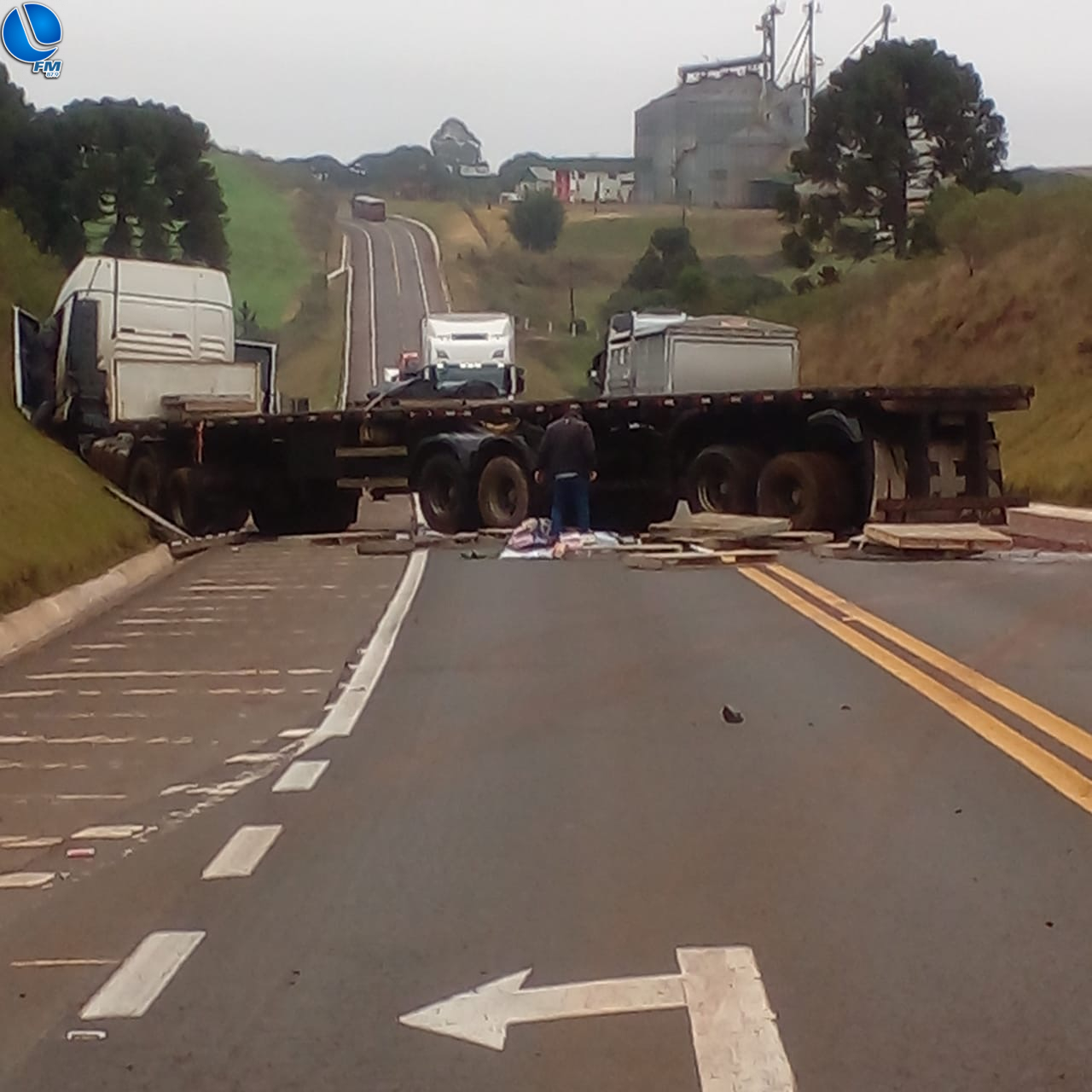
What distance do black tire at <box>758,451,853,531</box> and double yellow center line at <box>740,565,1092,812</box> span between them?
22.1ft

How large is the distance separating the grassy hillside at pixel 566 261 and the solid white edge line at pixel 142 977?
7875 cm

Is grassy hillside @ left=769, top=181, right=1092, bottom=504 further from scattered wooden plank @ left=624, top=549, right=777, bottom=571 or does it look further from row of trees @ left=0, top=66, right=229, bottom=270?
row of trees @ left=0, top=66, right=229, bottom=270

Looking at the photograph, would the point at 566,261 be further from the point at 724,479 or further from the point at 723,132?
the point at 724,479

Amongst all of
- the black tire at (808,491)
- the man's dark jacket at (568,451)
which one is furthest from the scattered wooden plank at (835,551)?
the man's dark jacket at (568,451)

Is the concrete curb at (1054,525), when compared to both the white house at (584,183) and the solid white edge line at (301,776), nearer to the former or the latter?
the solid white edge line at (301,776)

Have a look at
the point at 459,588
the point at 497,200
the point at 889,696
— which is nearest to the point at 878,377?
the point at 459,588

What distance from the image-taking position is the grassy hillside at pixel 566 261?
3772 inches

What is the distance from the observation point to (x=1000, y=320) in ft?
152

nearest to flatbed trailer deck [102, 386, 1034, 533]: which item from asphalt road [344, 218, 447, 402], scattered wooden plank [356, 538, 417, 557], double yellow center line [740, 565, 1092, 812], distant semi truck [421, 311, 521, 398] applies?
scattered wooden plank [356, 538, 417, 557]

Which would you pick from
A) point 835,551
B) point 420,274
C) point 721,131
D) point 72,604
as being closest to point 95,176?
point 835,551

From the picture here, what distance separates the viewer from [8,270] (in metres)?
39.5

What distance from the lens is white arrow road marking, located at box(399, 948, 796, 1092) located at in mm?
4898

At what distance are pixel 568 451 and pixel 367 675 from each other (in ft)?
33.8

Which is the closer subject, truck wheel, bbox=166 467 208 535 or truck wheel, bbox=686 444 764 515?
truck wheel, bbox=686 444 764 515
